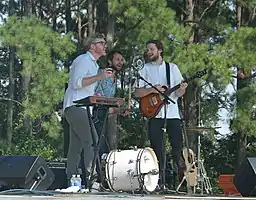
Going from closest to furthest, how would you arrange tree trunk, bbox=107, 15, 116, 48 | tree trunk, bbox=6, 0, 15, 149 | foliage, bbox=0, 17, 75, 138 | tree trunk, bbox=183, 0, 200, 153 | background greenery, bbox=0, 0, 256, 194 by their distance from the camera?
background greenery, bbox=0, 0, 256, 194
foliage, bbox=0, 17, 75, 138
tree trunk, bbox=107, 15, 116, 48
tree trunk, bbox=183, 0, 200, 153
tree trunk, bbox=6, 0, 15, 149

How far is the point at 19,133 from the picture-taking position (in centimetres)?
1188

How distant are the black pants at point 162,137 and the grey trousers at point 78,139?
611 millimetres

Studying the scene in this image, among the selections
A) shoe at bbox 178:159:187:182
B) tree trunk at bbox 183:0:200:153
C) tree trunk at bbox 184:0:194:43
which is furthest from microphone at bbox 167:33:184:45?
shoe at bbox 178:159:187:182

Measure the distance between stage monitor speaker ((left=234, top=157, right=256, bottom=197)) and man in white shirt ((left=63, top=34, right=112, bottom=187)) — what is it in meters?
1.08

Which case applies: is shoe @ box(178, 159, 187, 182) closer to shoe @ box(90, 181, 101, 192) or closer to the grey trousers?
the grey trousers

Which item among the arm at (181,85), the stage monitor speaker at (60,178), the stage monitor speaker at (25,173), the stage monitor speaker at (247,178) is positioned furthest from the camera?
the stage monitor speaker at (60,178)

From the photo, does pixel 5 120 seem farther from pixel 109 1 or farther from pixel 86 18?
pixel 109 1

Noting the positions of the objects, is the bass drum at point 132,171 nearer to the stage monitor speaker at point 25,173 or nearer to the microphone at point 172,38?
the stage monitor speaker at point 25,173

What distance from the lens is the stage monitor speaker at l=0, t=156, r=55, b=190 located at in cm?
423

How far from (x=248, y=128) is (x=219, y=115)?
1.20m

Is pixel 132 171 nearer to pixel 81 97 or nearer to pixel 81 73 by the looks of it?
pixel 81 97

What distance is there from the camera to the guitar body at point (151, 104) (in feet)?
16.0

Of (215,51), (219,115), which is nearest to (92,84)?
(215,51)

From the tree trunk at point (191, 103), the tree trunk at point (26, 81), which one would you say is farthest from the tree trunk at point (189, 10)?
the tree trunk at point (26, 81)
